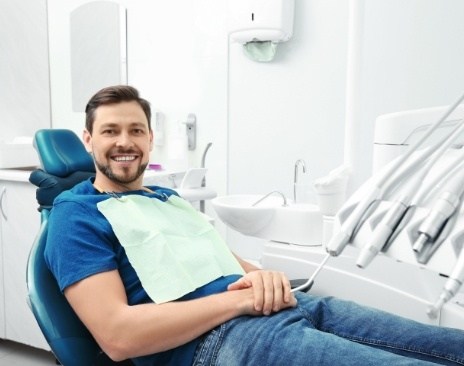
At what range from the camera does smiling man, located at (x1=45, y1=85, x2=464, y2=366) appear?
882mm

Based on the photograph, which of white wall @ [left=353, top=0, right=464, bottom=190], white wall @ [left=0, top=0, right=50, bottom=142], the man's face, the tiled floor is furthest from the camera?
white wall @ [left=0, top=0, right=50, bottom=142]

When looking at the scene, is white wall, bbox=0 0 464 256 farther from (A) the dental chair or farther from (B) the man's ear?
(A) the dental chair

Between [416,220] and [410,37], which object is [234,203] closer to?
[410,37]

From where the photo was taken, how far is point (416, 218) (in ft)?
1.56

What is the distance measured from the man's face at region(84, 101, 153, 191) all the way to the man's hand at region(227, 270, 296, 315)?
445 millimetres

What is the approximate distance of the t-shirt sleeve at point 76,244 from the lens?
3.07ft

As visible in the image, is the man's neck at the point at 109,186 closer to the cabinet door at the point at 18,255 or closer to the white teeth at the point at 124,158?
the white teeth at the point at 124,158

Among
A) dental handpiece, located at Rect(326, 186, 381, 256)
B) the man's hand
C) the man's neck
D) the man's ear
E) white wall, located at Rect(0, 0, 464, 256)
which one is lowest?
the man's hand

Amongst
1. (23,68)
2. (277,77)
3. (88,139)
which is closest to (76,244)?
(88,139)

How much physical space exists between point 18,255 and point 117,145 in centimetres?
109

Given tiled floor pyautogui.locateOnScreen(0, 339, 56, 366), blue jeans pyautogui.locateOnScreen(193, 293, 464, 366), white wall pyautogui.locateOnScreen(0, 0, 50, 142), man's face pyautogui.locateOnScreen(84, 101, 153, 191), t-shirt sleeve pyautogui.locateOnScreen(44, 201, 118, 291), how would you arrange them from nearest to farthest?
blue jeans pyautogui.locateOnScreen(193, 293, 464, 366) → t-shirt sleeve pyautogui.locateOnScreen(44, 201, 118, 291) → man's face pyautogui.locateOnScreen(84, 101, 153, 191) → tiled floor pyautogui.locateOnScreen(0, 339, 56, 366) → white wall pyautogui.locateOnScreen(0, 0, 50, 142)

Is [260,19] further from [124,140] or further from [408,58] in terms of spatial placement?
[124,140]

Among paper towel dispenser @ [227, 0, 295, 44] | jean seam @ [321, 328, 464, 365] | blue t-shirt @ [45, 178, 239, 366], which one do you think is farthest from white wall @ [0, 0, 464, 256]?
blue t-shirt @ [45, 178, 239, 366]

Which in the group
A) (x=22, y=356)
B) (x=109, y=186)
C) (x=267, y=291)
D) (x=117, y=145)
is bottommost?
(x=22, y=356)
